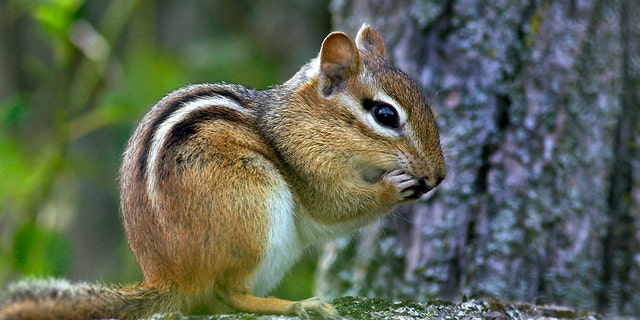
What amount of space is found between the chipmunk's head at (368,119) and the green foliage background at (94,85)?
158 cm

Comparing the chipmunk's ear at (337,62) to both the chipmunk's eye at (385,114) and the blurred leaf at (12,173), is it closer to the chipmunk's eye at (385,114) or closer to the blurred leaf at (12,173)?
the chipmunk's eye at (385,114)

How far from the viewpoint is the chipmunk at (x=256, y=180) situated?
2.85 m

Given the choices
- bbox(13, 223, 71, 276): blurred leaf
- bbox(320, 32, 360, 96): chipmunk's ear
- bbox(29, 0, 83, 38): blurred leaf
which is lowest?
bbox(13, 223, 71, 276): blurred leaf

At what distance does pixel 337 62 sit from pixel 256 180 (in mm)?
718

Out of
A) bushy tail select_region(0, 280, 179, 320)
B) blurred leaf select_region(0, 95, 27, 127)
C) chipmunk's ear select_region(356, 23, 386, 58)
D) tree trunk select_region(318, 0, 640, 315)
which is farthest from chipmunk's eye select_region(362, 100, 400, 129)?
blurred leaf select_region(0, 95, 27, 127)

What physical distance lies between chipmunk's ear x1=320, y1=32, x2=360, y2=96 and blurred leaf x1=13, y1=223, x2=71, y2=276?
202cm

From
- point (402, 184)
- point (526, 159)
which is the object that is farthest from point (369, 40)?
point (526, 159)

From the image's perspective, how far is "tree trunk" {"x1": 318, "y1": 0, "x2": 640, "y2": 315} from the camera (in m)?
4.04

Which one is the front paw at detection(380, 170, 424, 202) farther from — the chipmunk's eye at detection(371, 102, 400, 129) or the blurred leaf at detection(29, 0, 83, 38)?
the blurred leaf at detection(29, 0, 83, 38)

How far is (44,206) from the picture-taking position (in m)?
4.99

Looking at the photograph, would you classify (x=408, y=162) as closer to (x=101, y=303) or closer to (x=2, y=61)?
(x=101, y=303)

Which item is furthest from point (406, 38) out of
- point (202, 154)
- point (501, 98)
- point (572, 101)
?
point (202, 154)

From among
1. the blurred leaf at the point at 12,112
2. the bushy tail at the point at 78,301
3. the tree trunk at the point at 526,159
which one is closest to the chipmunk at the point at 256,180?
the bushy tail at the point at 78,301

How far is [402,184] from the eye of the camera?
3.24 meters
